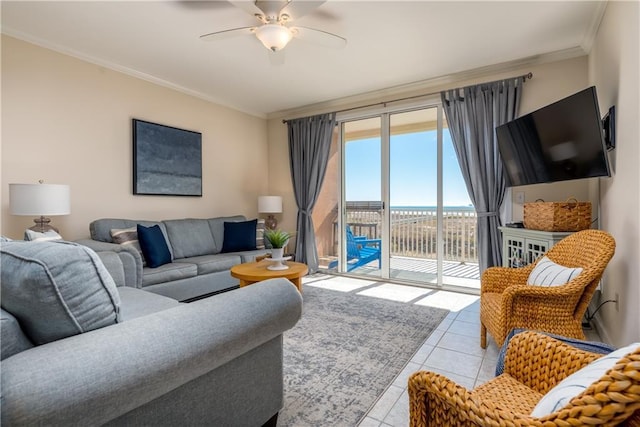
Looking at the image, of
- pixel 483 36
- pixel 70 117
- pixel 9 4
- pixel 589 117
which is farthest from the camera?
pixel 70 117

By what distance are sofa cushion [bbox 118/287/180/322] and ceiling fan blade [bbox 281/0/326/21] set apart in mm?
2128

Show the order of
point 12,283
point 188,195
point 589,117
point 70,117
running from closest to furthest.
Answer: point 12,283
point 589,117
point 70,117
point 188,195

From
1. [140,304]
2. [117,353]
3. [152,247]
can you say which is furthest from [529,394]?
[152,247]

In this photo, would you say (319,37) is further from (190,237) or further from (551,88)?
(190,237)

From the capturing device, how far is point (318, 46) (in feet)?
9.64

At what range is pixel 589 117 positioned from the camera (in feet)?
6.62

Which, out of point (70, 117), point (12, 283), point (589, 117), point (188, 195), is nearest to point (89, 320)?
point (12, 283)

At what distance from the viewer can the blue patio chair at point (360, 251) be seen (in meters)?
4.46

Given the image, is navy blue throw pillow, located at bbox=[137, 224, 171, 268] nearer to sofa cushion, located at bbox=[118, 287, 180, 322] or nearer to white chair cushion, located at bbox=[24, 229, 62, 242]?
white chair cushion, located at bbox=[24, 229, 62, 242]

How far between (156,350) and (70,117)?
326cm

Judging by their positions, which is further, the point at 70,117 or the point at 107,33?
the point at 70,117

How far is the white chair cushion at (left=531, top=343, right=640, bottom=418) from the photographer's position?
0.70m

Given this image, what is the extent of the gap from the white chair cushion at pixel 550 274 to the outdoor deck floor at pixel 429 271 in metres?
1.76

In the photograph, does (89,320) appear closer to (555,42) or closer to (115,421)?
(115,421)
